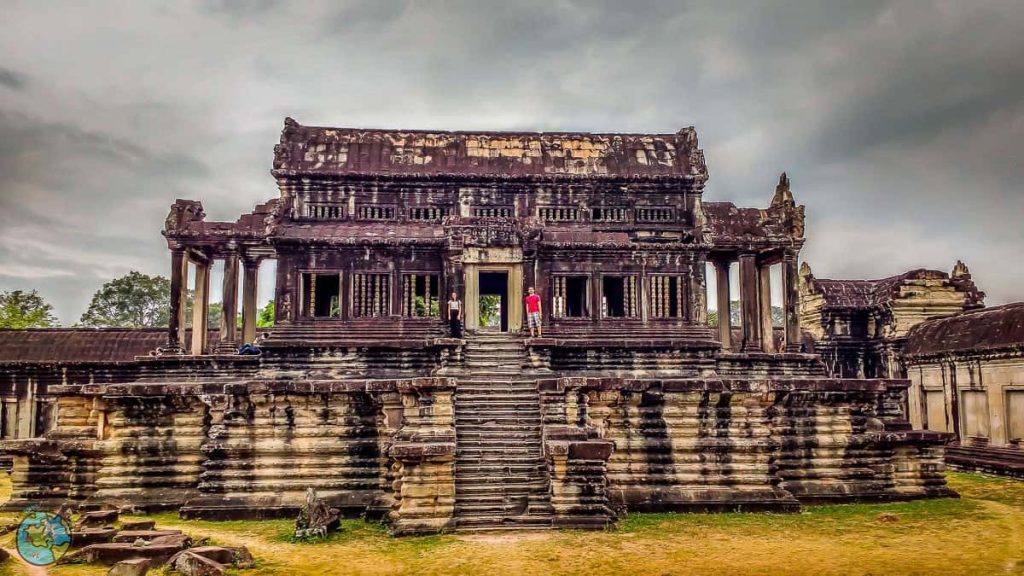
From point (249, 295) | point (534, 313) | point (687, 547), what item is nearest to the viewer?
point (687, 547)

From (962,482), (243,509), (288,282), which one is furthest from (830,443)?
(288,282)

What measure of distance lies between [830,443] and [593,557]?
6504mm

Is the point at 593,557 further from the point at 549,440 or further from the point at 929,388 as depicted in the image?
the point at 929,388

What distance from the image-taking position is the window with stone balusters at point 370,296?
56.9 ft

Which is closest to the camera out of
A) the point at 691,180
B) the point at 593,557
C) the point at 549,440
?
the point at 593,557

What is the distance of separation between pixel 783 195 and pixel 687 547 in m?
13.2

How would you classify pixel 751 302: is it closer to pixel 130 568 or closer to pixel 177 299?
pixel 177 299

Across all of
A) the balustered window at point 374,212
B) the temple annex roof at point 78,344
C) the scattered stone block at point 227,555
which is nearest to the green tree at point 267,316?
the temple annex roof at point 78,344

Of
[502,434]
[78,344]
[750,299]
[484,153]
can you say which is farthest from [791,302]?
[78,344]

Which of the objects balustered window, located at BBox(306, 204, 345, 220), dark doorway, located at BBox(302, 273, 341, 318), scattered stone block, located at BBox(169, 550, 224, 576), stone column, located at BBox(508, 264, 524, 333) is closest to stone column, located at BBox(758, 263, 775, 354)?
stone column, located at BBox(508, 264, 524, 333)

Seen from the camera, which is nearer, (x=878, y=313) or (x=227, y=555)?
(x=227, y=555)

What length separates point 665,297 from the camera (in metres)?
17.7

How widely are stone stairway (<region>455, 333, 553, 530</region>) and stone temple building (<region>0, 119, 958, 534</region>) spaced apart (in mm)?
43

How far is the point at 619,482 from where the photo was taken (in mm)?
12211
